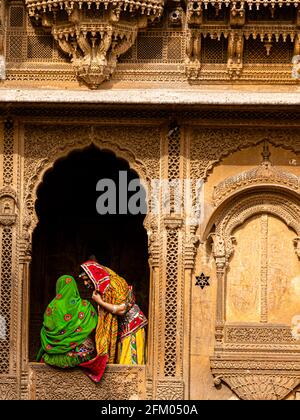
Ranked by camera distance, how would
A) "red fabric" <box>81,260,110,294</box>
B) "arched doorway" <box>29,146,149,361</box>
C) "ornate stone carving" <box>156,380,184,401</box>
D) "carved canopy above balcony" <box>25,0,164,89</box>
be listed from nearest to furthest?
"carved canopy above balcony" <box>25,0,164,89</box> → "ornate stone carving" <box>156,380,184,401</box> → "red fabric" <box>81,260,110,294</box> → "arched doorway" <box>29,146,149,361</box>

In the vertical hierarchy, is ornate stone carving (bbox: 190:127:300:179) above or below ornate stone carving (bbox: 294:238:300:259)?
above

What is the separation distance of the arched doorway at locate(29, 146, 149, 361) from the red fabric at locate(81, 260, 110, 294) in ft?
6.08

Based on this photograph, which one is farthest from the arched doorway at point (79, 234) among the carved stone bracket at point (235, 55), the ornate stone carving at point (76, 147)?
the carved stone bracket at point (235, 55)

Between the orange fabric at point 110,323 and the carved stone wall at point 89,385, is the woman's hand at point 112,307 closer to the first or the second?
the orange fabric at point 110,323

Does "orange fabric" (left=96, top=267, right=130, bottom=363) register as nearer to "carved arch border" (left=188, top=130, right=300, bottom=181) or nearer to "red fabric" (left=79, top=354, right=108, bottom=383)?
"red fabric" (left=79, top=354, right=108, bottom=383)

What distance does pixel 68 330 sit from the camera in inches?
688

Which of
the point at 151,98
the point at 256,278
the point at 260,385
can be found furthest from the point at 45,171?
the point at 260,385

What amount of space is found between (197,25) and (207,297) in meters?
2.61

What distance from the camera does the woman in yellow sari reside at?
17594 millimetres

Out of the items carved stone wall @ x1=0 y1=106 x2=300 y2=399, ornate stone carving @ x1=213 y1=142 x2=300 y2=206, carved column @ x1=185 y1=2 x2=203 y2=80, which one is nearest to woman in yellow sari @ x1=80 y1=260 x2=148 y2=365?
carved stone wall @ x1=0 y1=106 x2=300 y2=399

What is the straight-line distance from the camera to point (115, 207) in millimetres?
18000

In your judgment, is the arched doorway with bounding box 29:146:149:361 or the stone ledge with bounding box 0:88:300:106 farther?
the arched doorway with bounding box 29:146:149:361

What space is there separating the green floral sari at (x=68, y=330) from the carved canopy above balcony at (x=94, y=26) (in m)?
2.11

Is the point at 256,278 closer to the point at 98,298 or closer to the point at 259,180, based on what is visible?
the point at 259,180
